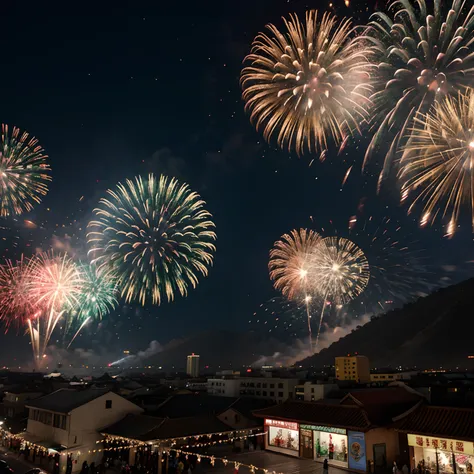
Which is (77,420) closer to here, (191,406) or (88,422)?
(88,422)

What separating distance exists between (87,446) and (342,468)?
62.0 ft

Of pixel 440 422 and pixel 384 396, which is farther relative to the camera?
pixel 384 396

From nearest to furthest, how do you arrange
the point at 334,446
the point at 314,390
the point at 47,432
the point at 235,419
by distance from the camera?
the point at 334,446 → the point at 47,432 → the point at 235,419 → the point at 314,390

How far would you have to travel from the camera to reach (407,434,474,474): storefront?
2289 cm

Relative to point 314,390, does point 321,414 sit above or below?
above

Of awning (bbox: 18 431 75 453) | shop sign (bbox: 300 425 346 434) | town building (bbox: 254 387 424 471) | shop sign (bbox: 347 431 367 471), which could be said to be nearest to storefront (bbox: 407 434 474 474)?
town building (bbox: 254 387 424 471)

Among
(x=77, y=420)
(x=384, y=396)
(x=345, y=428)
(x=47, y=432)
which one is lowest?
(x=47, y=432)

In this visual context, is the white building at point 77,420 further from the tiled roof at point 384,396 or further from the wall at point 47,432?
the tiled roof at point 384,396

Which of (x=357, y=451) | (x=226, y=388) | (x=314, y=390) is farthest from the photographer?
(x=226, y=388)

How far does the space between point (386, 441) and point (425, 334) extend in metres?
140

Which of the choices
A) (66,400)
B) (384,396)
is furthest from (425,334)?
(66,400)

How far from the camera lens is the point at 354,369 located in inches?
4449

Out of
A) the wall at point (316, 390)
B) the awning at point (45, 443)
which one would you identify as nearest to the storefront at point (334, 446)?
the awning at point (45, 443)

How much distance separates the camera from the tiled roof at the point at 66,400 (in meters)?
34.1
